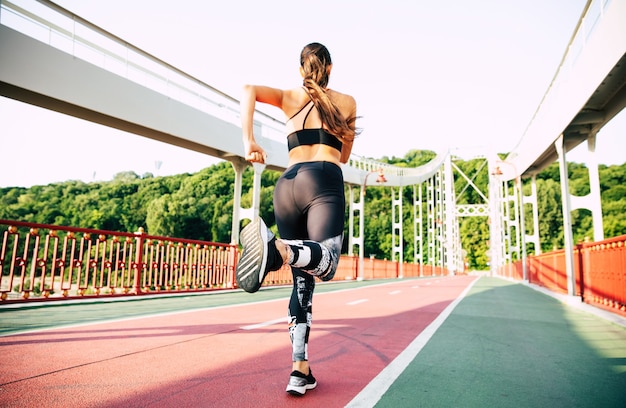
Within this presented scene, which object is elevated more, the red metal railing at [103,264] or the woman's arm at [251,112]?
the woman's arm at [251,112]

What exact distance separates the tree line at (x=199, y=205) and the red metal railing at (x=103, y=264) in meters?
39.6

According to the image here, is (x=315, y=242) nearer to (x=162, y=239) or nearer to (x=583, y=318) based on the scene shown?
(x=583, y=318)

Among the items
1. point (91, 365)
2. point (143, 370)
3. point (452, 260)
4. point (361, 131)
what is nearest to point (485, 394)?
point (361, 131)

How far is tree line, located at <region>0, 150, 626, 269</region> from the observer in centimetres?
5438

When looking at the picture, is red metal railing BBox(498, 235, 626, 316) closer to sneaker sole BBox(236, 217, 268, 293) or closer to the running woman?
the running woman

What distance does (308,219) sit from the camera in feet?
7.20

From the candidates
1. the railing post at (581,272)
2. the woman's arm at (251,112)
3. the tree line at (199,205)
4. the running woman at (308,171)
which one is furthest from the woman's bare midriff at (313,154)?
the tree line at (199,205)

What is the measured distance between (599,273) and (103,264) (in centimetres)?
928

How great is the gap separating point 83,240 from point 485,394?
744 centimetres

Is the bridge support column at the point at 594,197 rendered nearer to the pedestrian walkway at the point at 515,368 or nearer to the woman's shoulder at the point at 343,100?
the pedestrian walkway at the point at 515,368

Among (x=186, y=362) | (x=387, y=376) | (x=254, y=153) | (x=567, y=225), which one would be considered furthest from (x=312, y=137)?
(x=567, y=225)

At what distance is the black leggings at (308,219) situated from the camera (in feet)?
6.94

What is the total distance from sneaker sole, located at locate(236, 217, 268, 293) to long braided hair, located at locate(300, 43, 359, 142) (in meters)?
0.72

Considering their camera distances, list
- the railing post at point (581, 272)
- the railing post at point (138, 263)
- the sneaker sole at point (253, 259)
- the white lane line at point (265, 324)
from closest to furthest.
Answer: the sneaker sole at point (253, 259)
the white lane line at point (265, 324)
the railing post at point (138, 263)
the railing post at point (581, 272)
